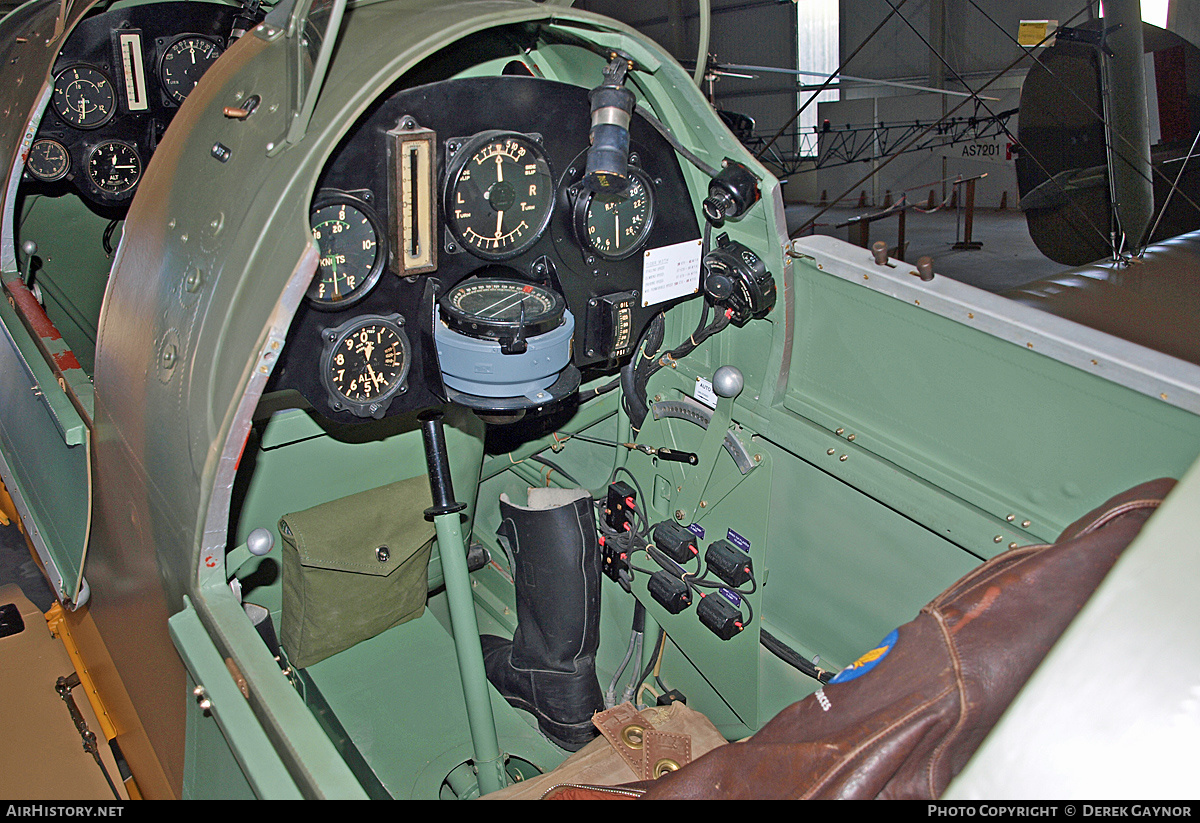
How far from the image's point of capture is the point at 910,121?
12.6 metres

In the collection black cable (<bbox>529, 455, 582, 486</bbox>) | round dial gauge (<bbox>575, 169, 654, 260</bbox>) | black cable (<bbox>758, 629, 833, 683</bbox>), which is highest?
round dial gauge (<bbox>575, 169, 654, 260</bbox>)

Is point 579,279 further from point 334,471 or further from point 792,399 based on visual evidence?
point 334,471

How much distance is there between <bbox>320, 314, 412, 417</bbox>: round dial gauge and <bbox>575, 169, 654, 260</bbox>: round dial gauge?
484 mm

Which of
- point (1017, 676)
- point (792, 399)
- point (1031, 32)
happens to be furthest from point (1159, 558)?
point (1031, 32)

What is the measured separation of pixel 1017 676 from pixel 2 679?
8.63 feet

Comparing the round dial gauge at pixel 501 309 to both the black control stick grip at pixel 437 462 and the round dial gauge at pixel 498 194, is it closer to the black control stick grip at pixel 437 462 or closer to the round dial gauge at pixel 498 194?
the round dial gauge at pixel 498 194

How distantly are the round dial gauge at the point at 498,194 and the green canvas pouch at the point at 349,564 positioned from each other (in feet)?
2.95

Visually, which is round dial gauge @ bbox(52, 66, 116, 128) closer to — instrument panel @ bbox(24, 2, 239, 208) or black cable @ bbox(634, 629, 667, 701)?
instrument panel @ bbox(24, 2, 239, 208)

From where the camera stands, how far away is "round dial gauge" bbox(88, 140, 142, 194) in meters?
3.33

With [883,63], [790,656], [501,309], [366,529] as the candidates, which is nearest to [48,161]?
[366,529]

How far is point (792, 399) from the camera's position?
214 centimetres

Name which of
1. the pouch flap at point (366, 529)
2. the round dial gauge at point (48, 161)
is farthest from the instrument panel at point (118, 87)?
the pouch flap at point (366, 529)

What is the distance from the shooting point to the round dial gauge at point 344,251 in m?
1.64

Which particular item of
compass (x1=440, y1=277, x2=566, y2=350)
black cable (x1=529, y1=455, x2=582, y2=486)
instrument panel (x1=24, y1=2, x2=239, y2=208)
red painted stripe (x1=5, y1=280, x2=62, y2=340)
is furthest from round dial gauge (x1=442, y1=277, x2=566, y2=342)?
instrument panel (x1=24, y1=2, x2=239, y2=208)
